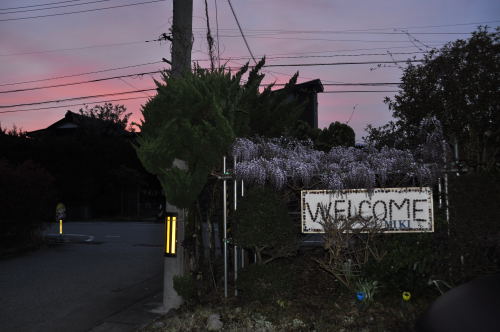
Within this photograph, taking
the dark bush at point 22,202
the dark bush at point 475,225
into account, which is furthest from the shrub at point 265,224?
the dark bush at point 22,202

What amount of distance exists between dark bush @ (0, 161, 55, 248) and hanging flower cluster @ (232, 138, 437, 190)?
1075 centimetres

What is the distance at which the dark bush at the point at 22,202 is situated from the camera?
14836 millimetres

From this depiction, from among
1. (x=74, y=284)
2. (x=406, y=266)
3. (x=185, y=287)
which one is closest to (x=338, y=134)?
(x=74, y=284)

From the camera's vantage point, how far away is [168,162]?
7.04m

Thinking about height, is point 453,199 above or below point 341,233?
above

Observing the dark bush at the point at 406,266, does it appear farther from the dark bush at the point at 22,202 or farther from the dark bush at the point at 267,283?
the dark bush at the point at 22,202

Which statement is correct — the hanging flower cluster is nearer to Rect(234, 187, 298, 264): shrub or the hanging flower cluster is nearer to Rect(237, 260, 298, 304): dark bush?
Rect(234, 187, 298, 264): shrub

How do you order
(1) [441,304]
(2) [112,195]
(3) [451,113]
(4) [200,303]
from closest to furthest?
(1) [441,304] → (4) [200,303] → (3) [451,113] → (2) [112,195]

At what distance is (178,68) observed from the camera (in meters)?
7.73

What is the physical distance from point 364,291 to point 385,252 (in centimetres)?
64

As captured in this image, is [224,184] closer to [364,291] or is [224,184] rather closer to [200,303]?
[200,303]

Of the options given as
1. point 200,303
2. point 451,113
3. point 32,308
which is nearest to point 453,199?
point 200,303

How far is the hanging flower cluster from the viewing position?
6906 mm

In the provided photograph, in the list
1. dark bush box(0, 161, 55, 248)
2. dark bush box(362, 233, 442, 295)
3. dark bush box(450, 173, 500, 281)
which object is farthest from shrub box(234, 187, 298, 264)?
dark bush box(0, 161, 55, 248)
